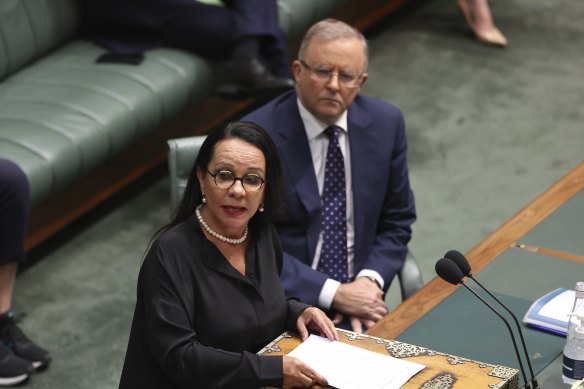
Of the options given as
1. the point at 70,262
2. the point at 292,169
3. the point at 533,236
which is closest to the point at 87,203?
the point at 70,262

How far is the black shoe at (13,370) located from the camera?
13.5ft

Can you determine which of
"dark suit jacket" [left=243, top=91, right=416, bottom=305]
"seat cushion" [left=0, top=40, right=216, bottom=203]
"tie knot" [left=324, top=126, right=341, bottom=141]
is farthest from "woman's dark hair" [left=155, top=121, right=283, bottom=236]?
"seat cushion" [left=0, top=40, right=216, bottom=203]

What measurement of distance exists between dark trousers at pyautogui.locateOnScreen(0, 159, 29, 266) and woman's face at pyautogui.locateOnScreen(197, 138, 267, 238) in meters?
1.48

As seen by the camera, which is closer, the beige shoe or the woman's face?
the woman's face

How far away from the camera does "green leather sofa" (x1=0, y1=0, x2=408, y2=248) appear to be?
467 centimetres

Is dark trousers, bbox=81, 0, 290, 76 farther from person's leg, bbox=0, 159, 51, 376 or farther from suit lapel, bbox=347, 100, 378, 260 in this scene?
suit lapel, bbox=347, 100, 378, 260

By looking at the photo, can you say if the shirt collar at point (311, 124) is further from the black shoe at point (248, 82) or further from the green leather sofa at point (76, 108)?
the black shoe at point (248, 82)

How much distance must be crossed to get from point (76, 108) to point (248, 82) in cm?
79

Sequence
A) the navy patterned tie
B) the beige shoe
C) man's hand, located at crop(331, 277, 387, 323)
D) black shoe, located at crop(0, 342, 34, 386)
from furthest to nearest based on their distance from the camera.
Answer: the beige shoe < black shoe, located at crop(0, 342, 34, 386) < the navy patterned tie < man's hand, located at crop(331, 277, 387, 323)

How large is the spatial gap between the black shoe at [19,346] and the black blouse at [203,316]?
4.71 ft

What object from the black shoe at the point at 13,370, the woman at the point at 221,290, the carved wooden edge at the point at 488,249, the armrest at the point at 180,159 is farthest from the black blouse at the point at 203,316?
the black shoe at the point at 13,370

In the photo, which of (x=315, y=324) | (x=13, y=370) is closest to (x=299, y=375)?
(x=315, y=324)

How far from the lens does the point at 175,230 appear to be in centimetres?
283

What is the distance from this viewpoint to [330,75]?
3541 mm
